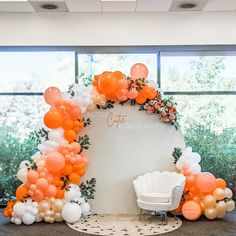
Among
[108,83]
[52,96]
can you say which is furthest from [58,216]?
[108,83]

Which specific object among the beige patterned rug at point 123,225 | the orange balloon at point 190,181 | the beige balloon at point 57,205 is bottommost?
the beige patterned rug at point 123,225

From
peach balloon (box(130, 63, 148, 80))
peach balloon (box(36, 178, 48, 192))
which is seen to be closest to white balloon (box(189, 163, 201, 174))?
peach balloon (box(130, 63, 148, 80))

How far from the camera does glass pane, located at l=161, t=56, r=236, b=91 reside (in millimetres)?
7641

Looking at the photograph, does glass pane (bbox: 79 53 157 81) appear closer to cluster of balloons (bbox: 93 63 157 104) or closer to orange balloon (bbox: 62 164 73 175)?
cluster of balloons (bbox: 93 63 157 104)

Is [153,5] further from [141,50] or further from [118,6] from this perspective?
[141,50]

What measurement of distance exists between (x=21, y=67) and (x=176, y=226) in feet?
13.1

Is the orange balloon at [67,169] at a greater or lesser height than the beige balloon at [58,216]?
greater

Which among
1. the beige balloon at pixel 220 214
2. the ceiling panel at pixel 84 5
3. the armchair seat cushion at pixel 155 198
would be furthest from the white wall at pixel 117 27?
the beige balloon at pixel 220 214

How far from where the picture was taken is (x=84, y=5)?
7.00 meters

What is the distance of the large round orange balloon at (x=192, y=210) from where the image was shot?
20.5 ft

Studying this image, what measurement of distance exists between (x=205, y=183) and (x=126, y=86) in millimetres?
1940

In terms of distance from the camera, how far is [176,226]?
6090mm

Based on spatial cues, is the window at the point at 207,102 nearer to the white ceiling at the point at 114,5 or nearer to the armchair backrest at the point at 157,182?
the white ceiling at the point at 114,5

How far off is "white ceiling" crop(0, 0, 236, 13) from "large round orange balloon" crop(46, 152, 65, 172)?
2.56m
